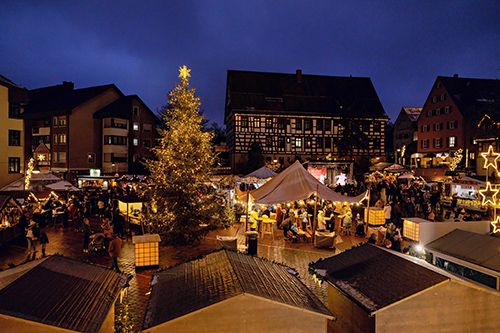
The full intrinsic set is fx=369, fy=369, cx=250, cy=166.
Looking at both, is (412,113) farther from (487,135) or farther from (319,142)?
(487,135)

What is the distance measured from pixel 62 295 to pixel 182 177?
9.28 metres

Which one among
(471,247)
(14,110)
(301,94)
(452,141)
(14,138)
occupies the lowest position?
(471,247)

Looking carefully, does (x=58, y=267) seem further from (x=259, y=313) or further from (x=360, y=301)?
(x=360, y=301)

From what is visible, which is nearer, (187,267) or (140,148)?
(187,267)

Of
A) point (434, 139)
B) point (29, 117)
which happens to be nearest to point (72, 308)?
point (29, 117)

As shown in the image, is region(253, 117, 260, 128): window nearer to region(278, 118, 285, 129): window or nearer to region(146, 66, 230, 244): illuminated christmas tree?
region(278, 118, 285, 129): window

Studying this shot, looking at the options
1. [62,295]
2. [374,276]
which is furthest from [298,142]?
[62,295]

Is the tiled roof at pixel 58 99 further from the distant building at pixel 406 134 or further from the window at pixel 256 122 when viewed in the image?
the distant building at pixel 406 134

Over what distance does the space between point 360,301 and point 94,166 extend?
39.2 metres

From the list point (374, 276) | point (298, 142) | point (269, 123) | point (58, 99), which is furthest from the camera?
point (298, 142)

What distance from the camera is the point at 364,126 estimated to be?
4391 cm

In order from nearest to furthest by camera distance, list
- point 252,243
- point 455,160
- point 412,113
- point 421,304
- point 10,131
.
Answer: point 421,304, point 252,243, point 10,131, point 455,160, point 412,113

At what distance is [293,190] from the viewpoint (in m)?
14.1

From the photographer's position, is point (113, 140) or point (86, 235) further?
point (113, 140)
